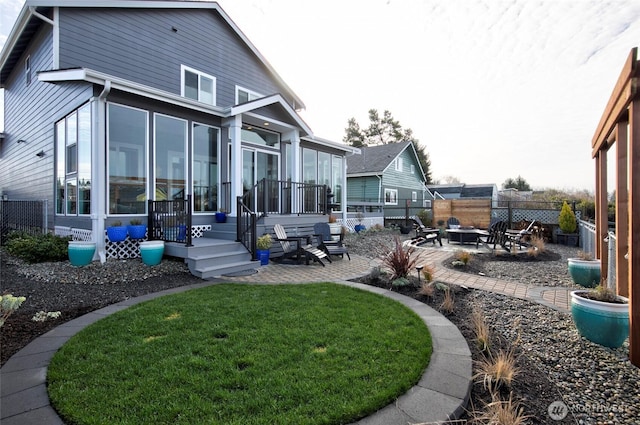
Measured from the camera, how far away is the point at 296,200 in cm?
1054

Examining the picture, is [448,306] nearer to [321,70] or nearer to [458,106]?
[321,70]

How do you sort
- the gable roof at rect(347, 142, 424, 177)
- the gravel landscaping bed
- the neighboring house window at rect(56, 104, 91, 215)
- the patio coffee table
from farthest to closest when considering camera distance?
the gable roof at rect(347, 142, 424, 177)
the patio coffee table
the neighboring house window at rect(56, 104, 91, 215)
the gravel landscaping bed

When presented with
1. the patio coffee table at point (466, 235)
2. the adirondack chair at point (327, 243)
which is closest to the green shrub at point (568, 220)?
the patio coffee table at point (466, 235)

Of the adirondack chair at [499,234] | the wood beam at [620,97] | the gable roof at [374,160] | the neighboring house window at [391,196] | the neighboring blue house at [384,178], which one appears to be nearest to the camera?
the wood beam at [620,97]

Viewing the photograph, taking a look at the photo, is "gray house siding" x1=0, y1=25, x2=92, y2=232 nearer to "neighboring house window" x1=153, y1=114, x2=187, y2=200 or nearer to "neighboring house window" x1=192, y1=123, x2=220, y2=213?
"neighboring house window" x1=153, y1=114, x2=187, y2=200

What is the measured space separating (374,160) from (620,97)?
2001 centimetres

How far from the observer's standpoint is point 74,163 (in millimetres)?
8047

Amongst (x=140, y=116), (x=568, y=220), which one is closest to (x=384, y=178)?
(x=568, y=220)

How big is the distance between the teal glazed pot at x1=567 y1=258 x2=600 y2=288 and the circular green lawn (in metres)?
3.43

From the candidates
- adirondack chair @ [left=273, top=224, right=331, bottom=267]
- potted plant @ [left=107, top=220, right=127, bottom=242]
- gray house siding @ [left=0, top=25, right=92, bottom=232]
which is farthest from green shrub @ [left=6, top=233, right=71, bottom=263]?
adirondack chair @ [left=273, top=224, right=331, bottom=267]

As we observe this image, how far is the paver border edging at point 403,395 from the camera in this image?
202cm

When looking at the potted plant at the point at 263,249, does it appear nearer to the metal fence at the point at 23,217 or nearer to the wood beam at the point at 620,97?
the wood beam at the point at 620,97

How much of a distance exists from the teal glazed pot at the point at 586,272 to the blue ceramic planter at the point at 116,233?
8.79m

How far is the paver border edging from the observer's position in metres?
2.02
